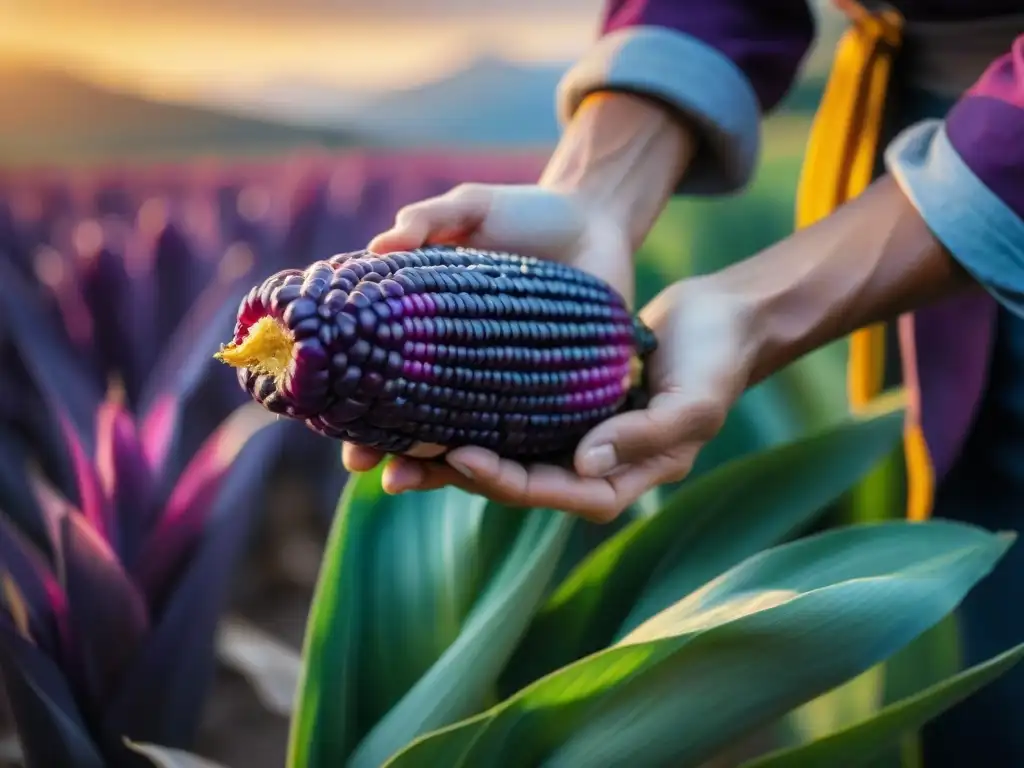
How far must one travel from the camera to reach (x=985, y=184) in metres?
0.44

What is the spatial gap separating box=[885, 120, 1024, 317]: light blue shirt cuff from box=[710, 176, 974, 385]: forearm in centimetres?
1

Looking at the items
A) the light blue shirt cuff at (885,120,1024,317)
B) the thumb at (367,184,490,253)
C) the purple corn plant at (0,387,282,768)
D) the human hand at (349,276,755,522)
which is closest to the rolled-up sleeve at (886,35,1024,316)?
the light blue shirt cuff at (885,120,1024,317)

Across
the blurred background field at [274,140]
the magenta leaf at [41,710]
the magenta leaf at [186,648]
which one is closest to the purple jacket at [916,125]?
the blurred background field at [274,140]

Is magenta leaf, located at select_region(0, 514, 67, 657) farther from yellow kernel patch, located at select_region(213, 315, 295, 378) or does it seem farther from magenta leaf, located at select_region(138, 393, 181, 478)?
yellow kernel patch, located at select_region(213, 315, 295, 378)

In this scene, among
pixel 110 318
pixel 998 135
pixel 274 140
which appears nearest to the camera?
pixel 998 135

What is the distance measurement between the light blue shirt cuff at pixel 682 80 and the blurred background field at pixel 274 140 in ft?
0.84

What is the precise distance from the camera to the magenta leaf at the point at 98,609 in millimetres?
489

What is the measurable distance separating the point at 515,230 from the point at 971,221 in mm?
226

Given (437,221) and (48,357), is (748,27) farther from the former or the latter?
(48,357)

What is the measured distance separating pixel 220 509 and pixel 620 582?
0.82 ft

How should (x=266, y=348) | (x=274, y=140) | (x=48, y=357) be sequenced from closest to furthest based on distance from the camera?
1. (x=266, y=348)
2. (x=48, y=357)
3. (x=274, y=140)

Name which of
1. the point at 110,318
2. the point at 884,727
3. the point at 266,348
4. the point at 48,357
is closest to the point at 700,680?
the point at 884,727

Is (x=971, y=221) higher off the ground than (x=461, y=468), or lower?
higher

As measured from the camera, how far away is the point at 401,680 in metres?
0.50
